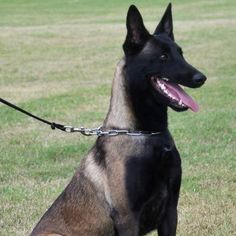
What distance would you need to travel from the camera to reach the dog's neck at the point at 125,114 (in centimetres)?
423

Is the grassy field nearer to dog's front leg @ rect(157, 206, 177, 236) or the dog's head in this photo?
dog's front leg @ rect(157, 206, 177, 236)

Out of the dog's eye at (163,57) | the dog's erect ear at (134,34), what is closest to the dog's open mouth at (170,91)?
the dog's eye at (163,57)

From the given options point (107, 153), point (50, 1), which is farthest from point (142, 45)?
point (50, 1)

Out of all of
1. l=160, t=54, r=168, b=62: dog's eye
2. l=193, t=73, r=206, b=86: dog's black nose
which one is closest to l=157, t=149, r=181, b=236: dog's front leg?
l=193, t=73, r=206, b=86: dog's black nose

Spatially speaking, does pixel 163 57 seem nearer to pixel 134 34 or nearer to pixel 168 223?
pixel 134 34

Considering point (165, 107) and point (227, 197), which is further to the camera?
point (227, 197)

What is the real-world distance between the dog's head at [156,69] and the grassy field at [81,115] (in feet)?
5.90

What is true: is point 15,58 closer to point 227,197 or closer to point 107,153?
point 227,197

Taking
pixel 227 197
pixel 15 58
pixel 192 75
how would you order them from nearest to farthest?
pixel 192 75
pixel 227 197
pixel 15 58

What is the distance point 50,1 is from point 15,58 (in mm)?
26593

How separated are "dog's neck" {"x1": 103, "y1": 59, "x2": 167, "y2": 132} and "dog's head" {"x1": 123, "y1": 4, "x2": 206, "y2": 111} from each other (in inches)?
2.9

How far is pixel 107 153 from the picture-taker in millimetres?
4246

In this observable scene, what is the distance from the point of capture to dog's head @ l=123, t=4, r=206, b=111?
4.10 metres

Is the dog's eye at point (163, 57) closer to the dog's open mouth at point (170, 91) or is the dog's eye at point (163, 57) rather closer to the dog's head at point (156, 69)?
the dog's head at point (156, 69)
